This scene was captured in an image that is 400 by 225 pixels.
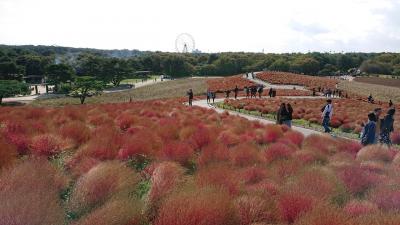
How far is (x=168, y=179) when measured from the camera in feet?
26.2

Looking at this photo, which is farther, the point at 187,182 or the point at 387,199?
the point at 187,182

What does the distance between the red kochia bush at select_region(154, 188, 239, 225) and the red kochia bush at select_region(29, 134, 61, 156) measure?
537 centimetres

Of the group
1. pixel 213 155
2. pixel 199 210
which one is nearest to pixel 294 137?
pixel 213 155

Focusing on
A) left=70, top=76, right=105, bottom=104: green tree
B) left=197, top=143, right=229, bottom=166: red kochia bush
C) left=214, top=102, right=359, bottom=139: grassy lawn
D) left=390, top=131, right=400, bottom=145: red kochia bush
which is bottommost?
left=70, top=76, right=105, bottom=104: green tree

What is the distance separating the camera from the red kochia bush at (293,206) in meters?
6.67

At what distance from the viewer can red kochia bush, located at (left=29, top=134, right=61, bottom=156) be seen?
10.5m

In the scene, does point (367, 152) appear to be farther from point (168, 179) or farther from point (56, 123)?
point (56, 123)

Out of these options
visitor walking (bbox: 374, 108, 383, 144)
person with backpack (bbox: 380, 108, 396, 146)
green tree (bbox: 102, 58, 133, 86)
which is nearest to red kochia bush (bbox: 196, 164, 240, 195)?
visitor walking (bbox: 374, 108, 383, 144)

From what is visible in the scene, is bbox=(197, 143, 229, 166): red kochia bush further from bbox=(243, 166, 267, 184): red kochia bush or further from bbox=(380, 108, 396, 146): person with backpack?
bbox=(380, 108, 396, 146): person with backpack

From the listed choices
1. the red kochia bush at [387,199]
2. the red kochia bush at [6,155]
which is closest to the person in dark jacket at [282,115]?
the red kochia bush at [387,199]

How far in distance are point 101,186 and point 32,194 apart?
4.19 feet

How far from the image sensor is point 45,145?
10656mm

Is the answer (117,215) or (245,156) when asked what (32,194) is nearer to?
(117,215)

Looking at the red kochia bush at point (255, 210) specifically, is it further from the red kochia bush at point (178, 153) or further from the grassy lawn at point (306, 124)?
the grassy lawn at point (306, 124)
